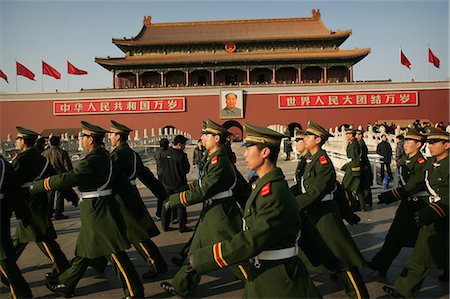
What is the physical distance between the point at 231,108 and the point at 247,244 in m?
25.1

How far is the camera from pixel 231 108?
2680 centimetres

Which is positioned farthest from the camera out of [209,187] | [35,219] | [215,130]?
[35,219]

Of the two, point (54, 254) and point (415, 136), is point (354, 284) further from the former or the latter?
point (54, 254)

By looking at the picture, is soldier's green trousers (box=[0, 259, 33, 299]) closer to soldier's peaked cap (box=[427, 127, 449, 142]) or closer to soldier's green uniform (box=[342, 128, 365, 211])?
soldier's peaked cap (box=[427, 127, 449, 142])

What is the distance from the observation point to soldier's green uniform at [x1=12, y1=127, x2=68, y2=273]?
370 cm

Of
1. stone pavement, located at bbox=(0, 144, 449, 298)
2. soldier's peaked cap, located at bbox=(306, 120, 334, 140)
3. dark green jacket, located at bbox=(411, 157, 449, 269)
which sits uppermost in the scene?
soldier's peaked cap, located at bbox=(306, 120, 334, 140)

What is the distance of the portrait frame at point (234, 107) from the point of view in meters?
Answer: 26.7

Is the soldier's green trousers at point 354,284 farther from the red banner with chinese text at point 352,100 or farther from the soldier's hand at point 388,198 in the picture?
the red banner with chinese text at point 352,100

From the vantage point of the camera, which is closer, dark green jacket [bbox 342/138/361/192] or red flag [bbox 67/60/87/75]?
dark green jacket [bbox 342/138/361/192]

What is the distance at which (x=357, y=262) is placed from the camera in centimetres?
305

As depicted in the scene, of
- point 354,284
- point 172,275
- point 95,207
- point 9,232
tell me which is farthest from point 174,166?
point 354,284

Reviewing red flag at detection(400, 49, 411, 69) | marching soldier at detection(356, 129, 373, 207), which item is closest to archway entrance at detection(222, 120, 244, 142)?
red flag at detection(400, 49, 411, 69)

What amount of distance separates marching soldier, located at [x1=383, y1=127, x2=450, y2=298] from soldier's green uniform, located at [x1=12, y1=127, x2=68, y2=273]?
118 inches

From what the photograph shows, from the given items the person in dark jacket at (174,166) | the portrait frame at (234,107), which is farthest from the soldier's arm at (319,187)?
the portrait frame at (234,107)
